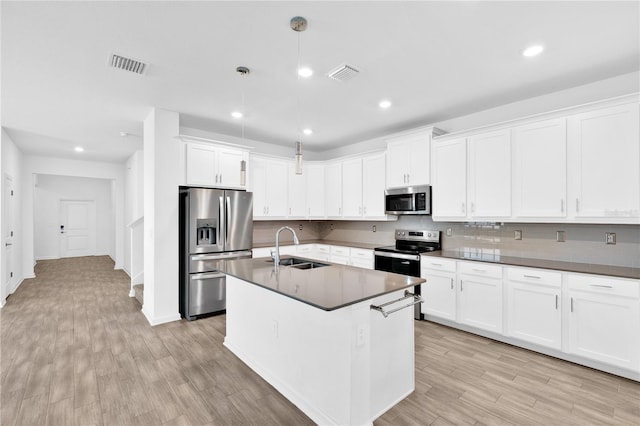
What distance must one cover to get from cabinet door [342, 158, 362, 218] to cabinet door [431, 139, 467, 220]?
1412 mm

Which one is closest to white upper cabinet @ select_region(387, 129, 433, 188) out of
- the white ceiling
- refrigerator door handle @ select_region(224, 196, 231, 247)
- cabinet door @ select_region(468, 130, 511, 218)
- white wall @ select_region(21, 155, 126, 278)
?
the white ceiling

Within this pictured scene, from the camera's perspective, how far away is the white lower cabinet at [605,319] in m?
2.56

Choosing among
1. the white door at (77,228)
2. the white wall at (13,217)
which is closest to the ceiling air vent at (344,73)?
the white wall at (13,217)

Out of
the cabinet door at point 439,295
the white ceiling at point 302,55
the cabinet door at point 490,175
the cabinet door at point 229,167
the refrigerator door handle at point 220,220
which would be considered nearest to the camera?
the white ceiling at point 302,55

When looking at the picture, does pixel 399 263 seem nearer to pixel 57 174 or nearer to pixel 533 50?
pixel 533 50

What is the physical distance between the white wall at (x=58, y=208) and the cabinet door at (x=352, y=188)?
8488 mm

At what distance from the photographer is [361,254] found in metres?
4.85

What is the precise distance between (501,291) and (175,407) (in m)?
3.30

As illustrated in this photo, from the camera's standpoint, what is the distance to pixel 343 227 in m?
6.14

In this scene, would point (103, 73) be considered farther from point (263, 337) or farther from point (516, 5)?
point (516, 5)

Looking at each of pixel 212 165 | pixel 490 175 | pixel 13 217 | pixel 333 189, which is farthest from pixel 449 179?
pixel 13 217

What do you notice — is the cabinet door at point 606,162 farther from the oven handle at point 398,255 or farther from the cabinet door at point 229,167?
the cabinet door at point 229,167

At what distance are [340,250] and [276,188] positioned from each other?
159 centimetres

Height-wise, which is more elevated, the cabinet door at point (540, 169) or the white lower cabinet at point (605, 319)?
the cabinet door at point (540, 169)
